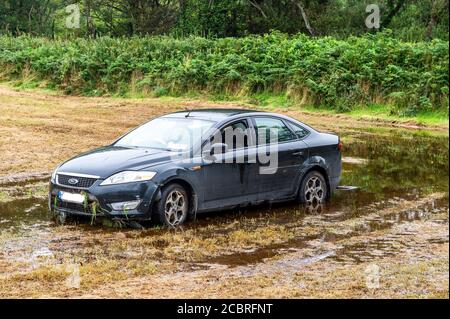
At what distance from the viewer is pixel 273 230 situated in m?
11.0

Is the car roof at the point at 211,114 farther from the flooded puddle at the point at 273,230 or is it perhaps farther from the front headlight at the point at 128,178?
the front headlight at the point at 128,178

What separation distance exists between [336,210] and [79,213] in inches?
151

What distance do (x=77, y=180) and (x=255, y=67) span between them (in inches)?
757

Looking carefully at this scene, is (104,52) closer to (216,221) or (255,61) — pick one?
(255,61)

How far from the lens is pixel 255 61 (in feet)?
99.9

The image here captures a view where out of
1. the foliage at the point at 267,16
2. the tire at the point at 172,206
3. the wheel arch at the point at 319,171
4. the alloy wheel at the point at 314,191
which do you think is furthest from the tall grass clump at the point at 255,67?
the tire at the point at 172,206

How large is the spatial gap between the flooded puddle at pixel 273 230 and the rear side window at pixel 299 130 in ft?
3.54

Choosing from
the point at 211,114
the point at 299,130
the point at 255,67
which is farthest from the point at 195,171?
Answer: the point at 255,67

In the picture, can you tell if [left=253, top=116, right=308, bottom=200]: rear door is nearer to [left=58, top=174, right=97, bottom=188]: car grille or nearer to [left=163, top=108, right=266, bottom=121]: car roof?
[left=163, top=108, right=266, bottom=121]: car roof

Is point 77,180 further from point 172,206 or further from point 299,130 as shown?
point 299,130

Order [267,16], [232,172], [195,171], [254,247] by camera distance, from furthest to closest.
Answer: [267,16]
[232,172]
[195,171]
[254,247]

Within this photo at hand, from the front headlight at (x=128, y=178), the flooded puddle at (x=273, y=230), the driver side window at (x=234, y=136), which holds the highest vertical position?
the driver side window at (x=234, y=136)

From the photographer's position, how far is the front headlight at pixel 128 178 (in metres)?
10.8

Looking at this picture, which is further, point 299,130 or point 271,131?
point 299,130
